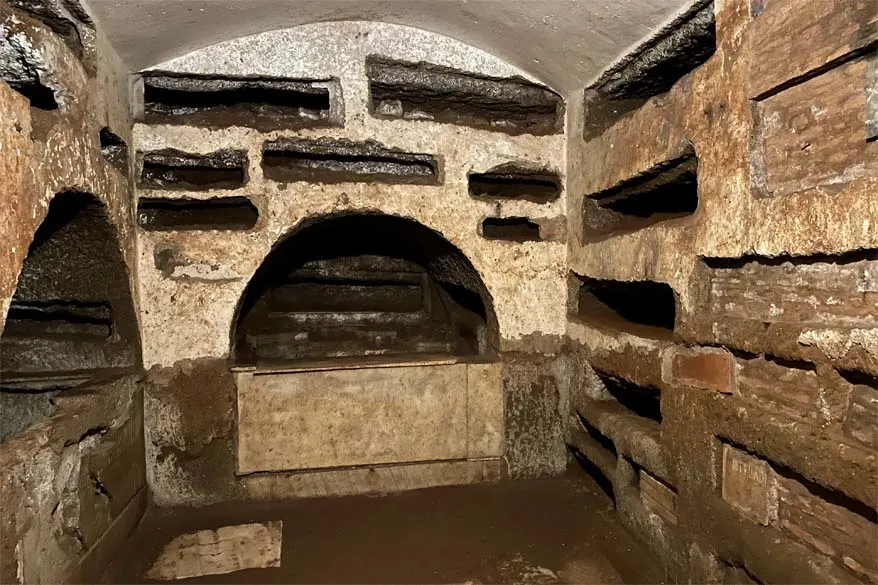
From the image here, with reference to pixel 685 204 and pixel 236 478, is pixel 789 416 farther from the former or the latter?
pixel 236 478

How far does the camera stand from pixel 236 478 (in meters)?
2.61

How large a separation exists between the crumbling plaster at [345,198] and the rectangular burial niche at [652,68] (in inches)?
12.0

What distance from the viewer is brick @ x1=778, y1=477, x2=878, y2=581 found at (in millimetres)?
1296

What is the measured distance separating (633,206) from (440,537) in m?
1.73

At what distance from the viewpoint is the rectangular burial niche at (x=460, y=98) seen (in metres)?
2.69

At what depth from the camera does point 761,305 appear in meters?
1.60

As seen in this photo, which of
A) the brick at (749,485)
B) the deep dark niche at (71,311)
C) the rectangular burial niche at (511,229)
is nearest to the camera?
the brick at (749,485)

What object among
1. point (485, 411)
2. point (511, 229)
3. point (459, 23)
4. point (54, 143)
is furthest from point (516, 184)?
point (54, 143)

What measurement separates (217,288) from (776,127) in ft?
7.31

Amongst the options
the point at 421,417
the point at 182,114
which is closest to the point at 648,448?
the point at 421,417

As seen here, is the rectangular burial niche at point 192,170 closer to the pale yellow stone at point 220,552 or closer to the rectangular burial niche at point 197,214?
the rectangular burial niche at point 197,214

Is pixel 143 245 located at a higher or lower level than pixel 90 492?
higher

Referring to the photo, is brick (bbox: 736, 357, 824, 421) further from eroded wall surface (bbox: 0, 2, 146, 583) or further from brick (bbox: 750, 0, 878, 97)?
eroded wall surface (bbox: 0, 2, 146, 583)

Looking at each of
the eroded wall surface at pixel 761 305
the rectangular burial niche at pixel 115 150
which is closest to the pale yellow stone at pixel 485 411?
the eroded wall surface at pixel 761 305
